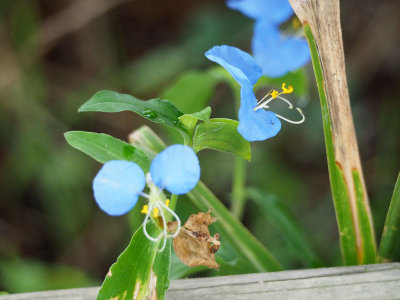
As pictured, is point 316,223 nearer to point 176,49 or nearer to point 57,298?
point 176,49

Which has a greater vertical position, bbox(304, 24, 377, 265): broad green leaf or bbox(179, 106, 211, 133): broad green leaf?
bbox(179, 106, 211, 133): broad green leaf

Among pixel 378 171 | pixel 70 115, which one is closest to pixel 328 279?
pixel 378 171

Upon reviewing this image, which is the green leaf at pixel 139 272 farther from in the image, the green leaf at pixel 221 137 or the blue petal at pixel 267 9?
the blue petal at pixel 267 9

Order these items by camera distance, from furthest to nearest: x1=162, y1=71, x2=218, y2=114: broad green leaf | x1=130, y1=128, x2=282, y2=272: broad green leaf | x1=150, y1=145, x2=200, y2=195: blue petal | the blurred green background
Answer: the blurred green background < x1=162, y1=71, x2=218, y2=114: broad green leaf < x1=130, y1=128, x2=282, y2=272: broad green leaf < x1=150, y1=145, x2=200, y2=195: blue petal

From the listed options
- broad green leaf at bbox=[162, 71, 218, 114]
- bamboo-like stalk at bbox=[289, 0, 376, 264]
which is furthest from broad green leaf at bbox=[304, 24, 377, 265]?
broad green leaf at bbox=[162, 71, 218, 114]

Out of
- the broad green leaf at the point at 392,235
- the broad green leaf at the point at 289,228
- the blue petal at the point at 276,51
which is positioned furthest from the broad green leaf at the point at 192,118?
the broad green leaf at the point at 289,228

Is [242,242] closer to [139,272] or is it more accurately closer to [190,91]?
[139,272]

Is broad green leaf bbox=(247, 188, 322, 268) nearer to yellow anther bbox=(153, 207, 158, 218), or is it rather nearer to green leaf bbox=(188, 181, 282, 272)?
green leaf bbox=(188, 181, 282, 272)
